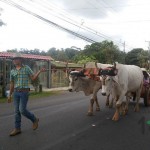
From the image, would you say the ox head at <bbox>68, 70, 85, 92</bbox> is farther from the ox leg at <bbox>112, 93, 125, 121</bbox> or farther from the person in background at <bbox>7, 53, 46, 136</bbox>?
the person in background at <bbox>7, 53, 46, 136</bbox>

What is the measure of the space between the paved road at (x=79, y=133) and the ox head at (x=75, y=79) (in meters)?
0.93

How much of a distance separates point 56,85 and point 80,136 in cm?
2396

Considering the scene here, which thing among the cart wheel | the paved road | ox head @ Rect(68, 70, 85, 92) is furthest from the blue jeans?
the cart wheel

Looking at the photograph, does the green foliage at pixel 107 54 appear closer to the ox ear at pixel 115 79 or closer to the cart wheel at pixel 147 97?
the cart wheel at pixel 147 97

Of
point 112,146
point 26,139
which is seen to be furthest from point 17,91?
point 112,146

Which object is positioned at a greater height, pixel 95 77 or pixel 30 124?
pixel 95 77

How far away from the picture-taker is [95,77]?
37.0 ft

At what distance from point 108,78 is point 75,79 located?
135 centimetres

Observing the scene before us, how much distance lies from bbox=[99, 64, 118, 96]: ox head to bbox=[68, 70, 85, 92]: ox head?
982 millimetres

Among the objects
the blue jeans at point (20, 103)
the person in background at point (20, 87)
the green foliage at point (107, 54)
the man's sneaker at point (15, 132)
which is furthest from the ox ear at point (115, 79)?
the green foliage at point (107, 54)

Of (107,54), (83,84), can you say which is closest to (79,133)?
(83,84)

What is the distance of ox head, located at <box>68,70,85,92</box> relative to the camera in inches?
438

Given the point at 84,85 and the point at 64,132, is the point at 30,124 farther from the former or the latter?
the point at 84,85

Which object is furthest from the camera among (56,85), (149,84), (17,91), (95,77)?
(56,85)
